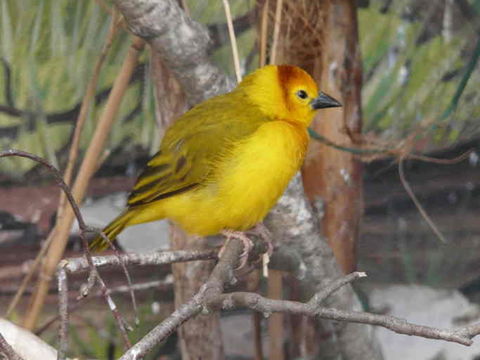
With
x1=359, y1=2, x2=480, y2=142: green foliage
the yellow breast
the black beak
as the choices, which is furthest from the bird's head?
x1=359, y1=2, x2=480, y2=142: green foliage

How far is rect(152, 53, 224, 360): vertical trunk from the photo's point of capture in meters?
2.30

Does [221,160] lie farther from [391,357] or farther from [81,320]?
[391,357]

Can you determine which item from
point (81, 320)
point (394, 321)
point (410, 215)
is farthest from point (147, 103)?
point (394, 321)

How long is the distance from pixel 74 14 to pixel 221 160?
89cm

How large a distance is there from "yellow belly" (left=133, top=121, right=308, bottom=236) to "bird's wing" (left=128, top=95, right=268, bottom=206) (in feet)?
0.08

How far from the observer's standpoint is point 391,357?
2.85 meters

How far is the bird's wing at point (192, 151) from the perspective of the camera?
1.90 meters

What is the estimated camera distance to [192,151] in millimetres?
1919

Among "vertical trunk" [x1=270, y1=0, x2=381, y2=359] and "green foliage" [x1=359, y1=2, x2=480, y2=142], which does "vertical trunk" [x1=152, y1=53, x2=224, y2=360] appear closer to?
"vertical trunk" [x1=270, y1=0, x2=381, y2=359]

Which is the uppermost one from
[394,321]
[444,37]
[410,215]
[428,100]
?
[444,37]

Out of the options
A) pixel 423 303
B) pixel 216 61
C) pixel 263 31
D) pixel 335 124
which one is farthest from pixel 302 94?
pixel 423 303

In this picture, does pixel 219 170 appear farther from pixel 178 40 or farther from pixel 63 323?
pixel 63 323

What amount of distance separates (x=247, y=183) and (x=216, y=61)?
752 millimetres

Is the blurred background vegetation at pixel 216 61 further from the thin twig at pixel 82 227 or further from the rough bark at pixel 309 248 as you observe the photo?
the thin twig at pixel 82 227
